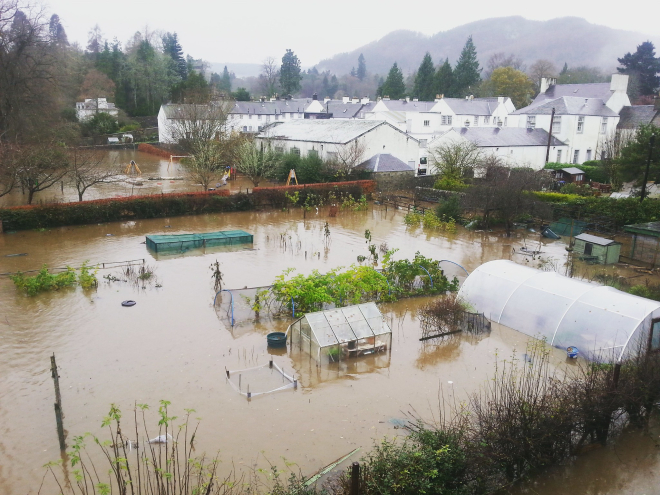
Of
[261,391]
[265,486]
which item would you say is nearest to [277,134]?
[261,391]

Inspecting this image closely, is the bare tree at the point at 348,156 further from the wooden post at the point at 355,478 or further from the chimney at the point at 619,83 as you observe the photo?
the wooden post at the point at 355,478

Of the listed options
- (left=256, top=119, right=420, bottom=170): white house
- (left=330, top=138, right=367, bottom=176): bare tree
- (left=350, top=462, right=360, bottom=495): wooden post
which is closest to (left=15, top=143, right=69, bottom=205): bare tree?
(left=330, top=138, right=367, bottom=176): bare tree

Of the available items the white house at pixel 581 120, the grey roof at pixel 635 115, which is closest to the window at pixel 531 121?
the white house at pixel 581 120

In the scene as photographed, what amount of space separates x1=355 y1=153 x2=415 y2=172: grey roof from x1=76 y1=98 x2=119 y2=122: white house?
4874 centimetres

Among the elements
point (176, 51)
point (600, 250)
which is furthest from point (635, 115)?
point (176, 51)

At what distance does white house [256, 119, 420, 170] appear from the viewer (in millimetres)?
39375

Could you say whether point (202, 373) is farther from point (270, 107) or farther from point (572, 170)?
point (270, 107)

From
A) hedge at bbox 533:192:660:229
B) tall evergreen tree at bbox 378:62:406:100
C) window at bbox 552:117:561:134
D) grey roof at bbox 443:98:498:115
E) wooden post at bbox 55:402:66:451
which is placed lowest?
wooden post at bbox 55:402:66:451

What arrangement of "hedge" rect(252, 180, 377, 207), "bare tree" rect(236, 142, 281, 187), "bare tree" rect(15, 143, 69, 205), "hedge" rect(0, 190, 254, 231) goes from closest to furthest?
"hedge" rect(0, 190, 254, 231) < "bare tree" rect(15, 143, 69, 205) < "hedge" rect(252, 180, 377, 207) < "bare tree" rect(236, 142, 281, 187)

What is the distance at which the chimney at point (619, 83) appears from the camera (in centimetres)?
4634

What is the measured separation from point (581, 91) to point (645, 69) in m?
32.7

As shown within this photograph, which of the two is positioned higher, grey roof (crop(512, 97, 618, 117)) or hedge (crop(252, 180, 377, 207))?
grey roof (crop(512, 97, 618, 117))

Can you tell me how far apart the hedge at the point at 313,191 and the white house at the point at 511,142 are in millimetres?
7414

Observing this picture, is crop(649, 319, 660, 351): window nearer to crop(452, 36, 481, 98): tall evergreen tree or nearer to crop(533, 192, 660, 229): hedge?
crop(533, 192, 660, 229): hedge
